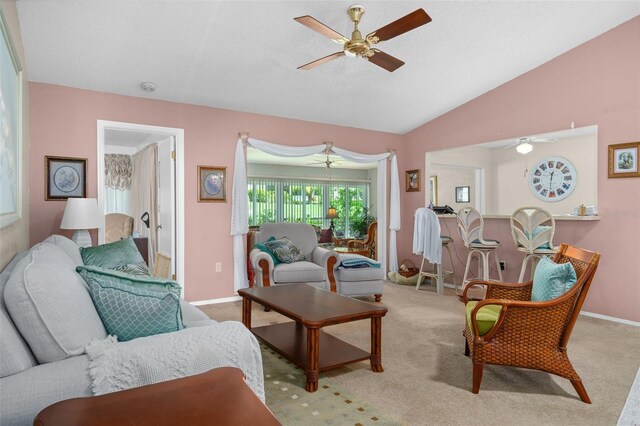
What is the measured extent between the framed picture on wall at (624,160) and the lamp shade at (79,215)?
204 inches

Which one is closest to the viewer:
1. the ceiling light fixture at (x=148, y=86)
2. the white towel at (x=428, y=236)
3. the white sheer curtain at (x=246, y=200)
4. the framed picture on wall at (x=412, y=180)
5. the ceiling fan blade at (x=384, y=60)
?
the ceiling fan blade at (x=384, y=60)

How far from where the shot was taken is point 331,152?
5.78 m

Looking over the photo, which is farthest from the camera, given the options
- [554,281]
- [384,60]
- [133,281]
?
[384,60]

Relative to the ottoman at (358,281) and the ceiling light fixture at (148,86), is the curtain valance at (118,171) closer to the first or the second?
the ceiling light fixture at (148,86)

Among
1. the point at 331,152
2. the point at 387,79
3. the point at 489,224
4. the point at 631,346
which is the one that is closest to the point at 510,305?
the point at 631,346

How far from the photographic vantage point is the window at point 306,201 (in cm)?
990

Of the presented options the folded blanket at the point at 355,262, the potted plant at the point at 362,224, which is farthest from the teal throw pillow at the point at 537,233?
the potted plant at the point at 362,224

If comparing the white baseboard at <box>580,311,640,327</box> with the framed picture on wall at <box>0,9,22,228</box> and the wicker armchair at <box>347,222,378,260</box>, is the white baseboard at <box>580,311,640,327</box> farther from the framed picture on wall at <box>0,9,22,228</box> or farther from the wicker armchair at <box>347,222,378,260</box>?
the framed picture on wall at <box>0,9,22,228</box>

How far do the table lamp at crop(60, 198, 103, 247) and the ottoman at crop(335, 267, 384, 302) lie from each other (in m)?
2.64

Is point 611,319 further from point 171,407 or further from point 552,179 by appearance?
point 171,407

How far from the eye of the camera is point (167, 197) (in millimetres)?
4781

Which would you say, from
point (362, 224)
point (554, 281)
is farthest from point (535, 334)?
point (362, 224)

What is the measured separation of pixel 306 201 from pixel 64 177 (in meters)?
7.10

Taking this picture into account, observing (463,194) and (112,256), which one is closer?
(112,256)
